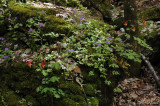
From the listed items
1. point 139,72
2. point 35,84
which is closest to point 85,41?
point 35,84

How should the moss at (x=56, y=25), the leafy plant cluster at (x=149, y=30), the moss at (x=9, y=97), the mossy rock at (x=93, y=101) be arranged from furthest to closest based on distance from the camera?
1. the leafy plant cluster at (x=149, y=30)
2. the moss at (x=56, y=25)
3. the mossy rock at (x=93, y=101)
4. the moss at (x=9, y=97)

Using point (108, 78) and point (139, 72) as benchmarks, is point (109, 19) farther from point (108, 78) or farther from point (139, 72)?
point (108, 78)

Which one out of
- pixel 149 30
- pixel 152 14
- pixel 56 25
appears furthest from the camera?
pixel 152 14

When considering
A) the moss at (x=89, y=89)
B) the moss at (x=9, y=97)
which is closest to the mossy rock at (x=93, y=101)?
the moss at (x=89, y=89)

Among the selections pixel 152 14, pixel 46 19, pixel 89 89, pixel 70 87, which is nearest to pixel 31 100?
pixel 70 87

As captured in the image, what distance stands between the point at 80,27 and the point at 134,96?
2802mm

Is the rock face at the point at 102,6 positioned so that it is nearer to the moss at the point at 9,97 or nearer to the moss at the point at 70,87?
the moss at the point at 70,87

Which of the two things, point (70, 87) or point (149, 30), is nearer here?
point (70, 87)

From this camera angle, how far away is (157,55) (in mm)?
5375

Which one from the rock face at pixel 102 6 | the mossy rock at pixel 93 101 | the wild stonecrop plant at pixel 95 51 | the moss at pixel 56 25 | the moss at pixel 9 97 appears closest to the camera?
the moss at pixel 9 97

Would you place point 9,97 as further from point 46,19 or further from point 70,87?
point 46,19

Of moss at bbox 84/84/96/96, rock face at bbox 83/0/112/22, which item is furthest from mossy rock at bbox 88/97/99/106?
rock face at bbox 83/0/112/22

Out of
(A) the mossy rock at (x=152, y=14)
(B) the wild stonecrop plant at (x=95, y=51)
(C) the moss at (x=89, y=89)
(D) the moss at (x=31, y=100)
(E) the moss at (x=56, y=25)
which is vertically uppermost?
(A) the mossy rock at (x=152, y=14)

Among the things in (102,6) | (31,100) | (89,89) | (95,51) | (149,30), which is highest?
(102,6)
